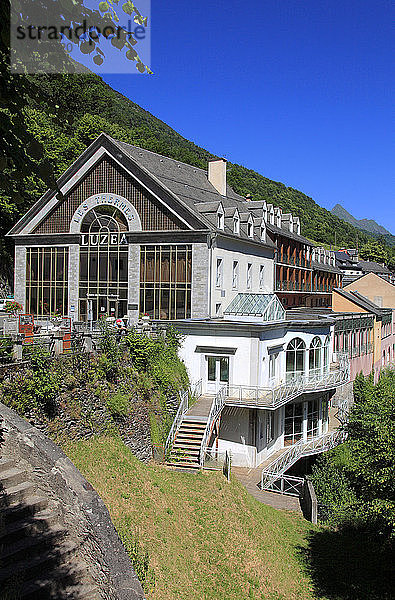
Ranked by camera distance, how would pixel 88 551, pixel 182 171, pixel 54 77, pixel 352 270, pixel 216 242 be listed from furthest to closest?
pixel 352 270 → pixel 182 171 → pixel 216 242 → pixel 88 551 → pixel 54 77

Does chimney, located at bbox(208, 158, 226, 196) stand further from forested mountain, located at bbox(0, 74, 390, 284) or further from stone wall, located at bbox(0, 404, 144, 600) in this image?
stone wall, located at bbox(0, 404, 144, 600)

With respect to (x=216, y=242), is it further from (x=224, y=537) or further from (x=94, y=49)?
(x=94, y=49)

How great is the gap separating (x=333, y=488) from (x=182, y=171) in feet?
81.1

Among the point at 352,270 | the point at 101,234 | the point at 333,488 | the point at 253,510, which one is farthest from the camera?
the point at 352,270

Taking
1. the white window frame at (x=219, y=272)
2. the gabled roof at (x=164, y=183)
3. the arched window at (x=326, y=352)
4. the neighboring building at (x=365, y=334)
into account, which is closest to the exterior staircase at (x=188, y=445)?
the arched window at (x=326, y=352)

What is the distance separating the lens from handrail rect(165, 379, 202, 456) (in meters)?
20.4

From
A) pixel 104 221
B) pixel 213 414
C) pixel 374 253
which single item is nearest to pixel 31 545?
pixel 213 414

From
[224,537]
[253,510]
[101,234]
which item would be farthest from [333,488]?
[101,234]

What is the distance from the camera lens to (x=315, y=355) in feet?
94.7

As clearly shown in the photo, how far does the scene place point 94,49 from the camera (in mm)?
5492

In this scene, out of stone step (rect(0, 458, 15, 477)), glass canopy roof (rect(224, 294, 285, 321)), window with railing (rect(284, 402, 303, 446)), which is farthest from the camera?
window with railing (rect(284, 402, 303, 446))

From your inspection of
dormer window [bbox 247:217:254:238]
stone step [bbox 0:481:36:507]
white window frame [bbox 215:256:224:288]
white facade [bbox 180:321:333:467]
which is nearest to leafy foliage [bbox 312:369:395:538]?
white facade [bbox 180:321:333:467]

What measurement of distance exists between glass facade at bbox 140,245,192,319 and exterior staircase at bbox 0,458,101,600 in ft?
69.1

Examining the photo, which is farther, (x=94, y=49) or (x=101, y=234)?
(x=101, y=234)
